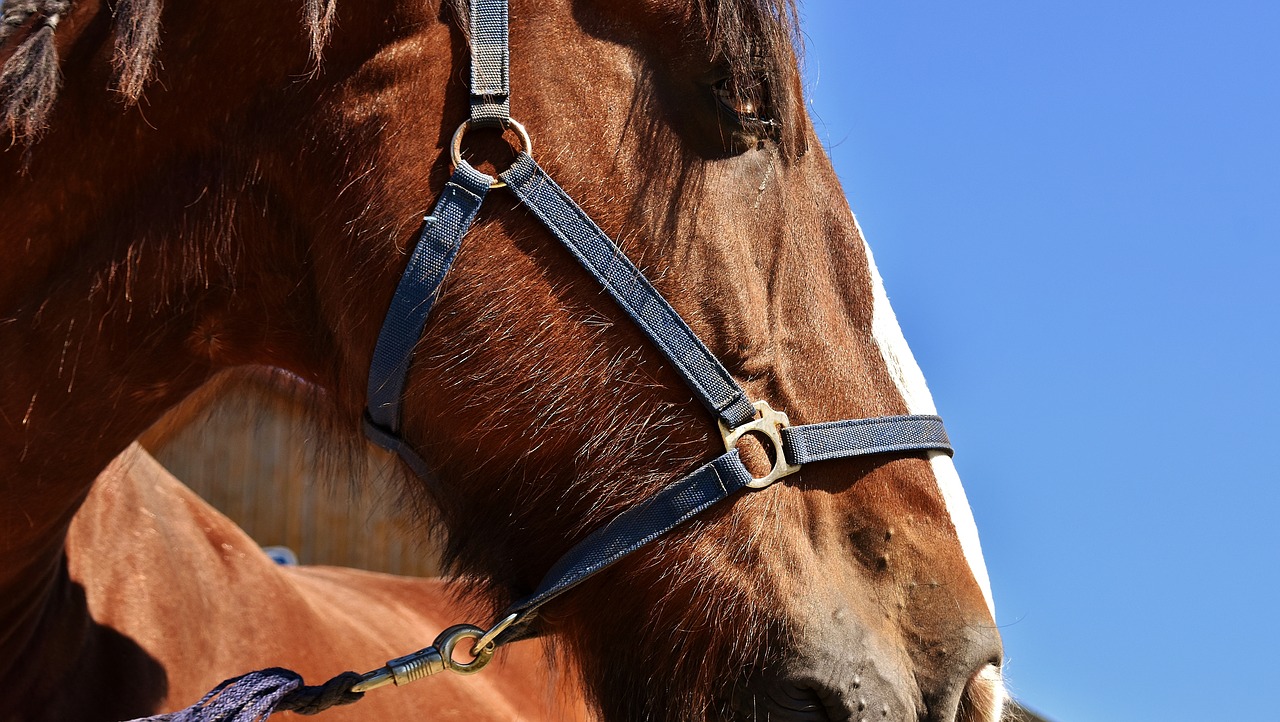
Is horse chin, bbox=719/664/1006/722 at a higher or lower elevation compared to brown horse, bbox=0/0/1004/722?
lower

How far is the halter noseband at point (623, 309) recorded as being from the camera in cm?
148

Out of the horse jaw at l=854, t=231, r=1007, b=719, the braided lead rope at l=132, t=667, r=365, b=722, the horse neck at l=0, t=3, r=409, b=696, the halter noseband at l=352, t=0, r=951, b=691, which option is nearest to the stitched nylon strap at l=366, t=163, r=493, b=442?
the halter noseband at l=352, t=0, r=951, b=691

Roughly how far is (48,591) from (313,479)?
447mm

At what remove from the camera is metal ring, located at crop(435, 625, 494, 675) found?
1.55m

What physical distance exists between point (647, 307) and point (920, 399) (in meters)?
0.45

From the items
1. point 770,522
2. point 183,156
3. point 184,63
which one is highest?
point 184,63

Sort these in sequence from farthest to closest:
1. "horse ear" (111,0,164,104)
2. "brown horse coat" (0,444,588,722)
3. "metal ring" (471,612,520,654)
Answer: "brown horse coat" (0,444,588,722) < "metal ring" (471,612,520,654) < "horse ear" (111,0,164,104)

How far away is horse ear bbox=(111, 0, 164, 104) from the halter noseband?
1.35 ft

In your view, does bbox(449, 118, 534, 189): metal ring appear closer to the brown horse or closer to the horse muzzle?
the brown horse

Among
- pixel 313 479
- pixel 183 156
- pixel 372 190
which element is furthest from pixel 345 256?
pixel 313 479

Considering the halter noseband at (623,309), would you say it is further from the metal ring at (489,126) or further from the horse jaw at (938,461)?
the horse jaw at (938,461)

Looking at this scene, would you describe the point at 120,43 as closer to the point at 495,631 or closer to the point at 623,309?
the point at 623,309

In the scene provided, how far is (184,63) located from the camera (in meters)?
1.51

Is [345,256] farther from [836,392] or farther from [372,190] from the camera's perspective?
[836,392]
